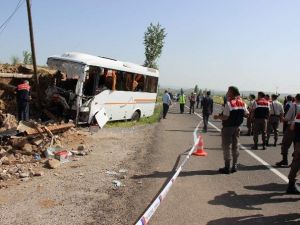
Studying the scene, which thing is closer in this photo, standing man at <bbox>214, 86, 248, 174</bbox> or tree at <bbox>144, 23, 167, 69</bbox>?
standing man at <bbox>214, 86, 248, 174</bbox>

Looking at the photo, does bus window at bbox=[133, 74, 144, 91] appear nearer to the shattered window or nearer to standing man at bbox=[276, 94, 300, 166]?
the shattered window

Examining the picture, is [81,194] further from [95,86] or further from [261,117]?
[95,86]

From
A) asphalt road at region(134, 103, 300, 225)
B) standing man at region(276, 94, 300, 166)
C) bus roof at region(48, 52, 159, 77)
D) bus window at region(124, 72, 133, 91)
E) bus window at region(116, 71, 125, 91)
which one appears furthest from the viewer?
bus window at region(124, 72, 133, 91)

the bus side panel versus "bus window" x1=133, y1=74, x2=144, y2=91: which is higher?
"bus window" x1=133, y1=74, x2=144, y2=91

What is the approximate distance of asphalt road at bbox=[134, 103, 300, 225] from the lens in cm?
717

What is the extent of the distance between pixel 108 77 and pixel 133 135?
3676 millimetres

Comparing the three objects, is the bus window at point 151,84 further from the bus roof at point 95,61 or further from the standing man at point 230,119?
the standing man at point 230,119

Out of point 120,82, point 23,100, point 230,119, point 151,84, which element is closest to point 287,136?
point 230,119

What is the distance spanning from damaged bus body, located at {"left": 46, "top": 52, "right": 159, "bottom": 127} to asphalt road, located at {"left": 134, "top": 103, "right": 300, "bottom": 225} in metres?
5.90

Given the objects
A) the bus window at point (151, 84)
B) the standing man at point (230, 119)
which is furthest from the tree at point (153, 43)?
the standing man at point (230, 119)

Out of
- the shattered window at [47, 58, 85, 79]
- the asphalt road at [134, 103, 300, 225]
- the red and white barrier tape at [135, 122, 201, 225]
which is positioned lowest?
the asphalt road at [134, 103, 300, 225]

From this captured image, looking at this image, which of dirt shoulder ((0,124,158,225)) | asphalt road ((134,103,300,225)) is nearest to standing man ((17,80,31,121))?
dirt shoulder ((0,124,158,225))

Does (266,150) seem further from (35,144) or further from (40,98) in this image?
(40,98)

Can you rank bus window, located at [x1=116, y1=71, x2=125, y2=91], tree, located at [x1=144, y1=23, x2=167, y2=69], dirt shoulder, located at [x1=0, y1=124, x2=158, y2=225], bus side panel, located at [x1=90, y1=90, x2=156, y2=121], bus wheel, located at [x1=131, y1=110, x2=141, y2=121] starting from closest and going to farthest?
1. dirt shoulder, located at [x1=0, y1=124, x2=158, y2=225]
2. bus side panel, located at [x1=90, y1=90, x2=156, y2=121]
3. bus window, located at [x1=116, y1=71, x2=125, y2=91]
4. bus wheel, located at [x1=131, y1=110, x2=141, y2=121]
5. tree, located at [x1=144, y1=23, x2=167, y2=69]
